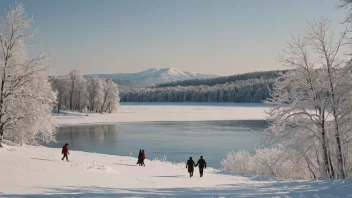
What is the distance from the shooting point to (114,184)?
17734 mm

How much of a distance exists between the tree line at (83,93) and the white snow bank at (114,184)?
254 feet

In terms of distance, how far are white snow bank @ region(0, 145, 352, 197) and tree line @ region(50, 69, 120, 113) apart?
7728 centimetres

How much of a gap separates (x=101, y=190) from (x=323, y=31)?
16699mm

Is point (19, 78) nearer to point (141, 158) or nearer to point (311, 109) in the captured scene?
point (141, 158)

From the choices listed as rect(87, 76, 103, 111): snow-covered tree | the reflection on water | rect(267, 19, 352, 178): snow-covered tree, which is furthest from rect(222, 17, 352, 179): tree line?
rect(87, 76, 103, 111): snow-covered tree

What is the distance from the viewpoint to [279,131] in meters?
23.6

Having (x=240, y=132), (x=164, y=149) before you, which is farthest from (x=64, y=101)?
(x=164, y=149)

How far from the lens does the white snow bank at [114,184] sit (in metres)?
14.3

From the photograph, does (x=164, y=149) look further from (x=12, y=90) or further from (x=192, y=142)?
(x=12, y=90)

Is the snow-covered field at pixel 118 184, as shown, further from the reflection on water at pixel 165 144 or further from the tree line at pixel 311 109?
the reflection on water at pixel 165 144

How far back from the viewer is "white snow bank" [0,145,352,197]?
46.9 feet

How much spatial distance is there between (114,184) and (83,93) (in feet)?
279

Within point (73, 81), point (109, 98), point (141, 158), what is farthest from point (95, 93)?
point (141, 158)

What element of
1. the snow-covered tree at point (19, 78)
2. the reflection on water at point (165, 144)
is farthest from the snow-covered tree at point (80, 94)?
the snow-covered tree at point (19, 78)
